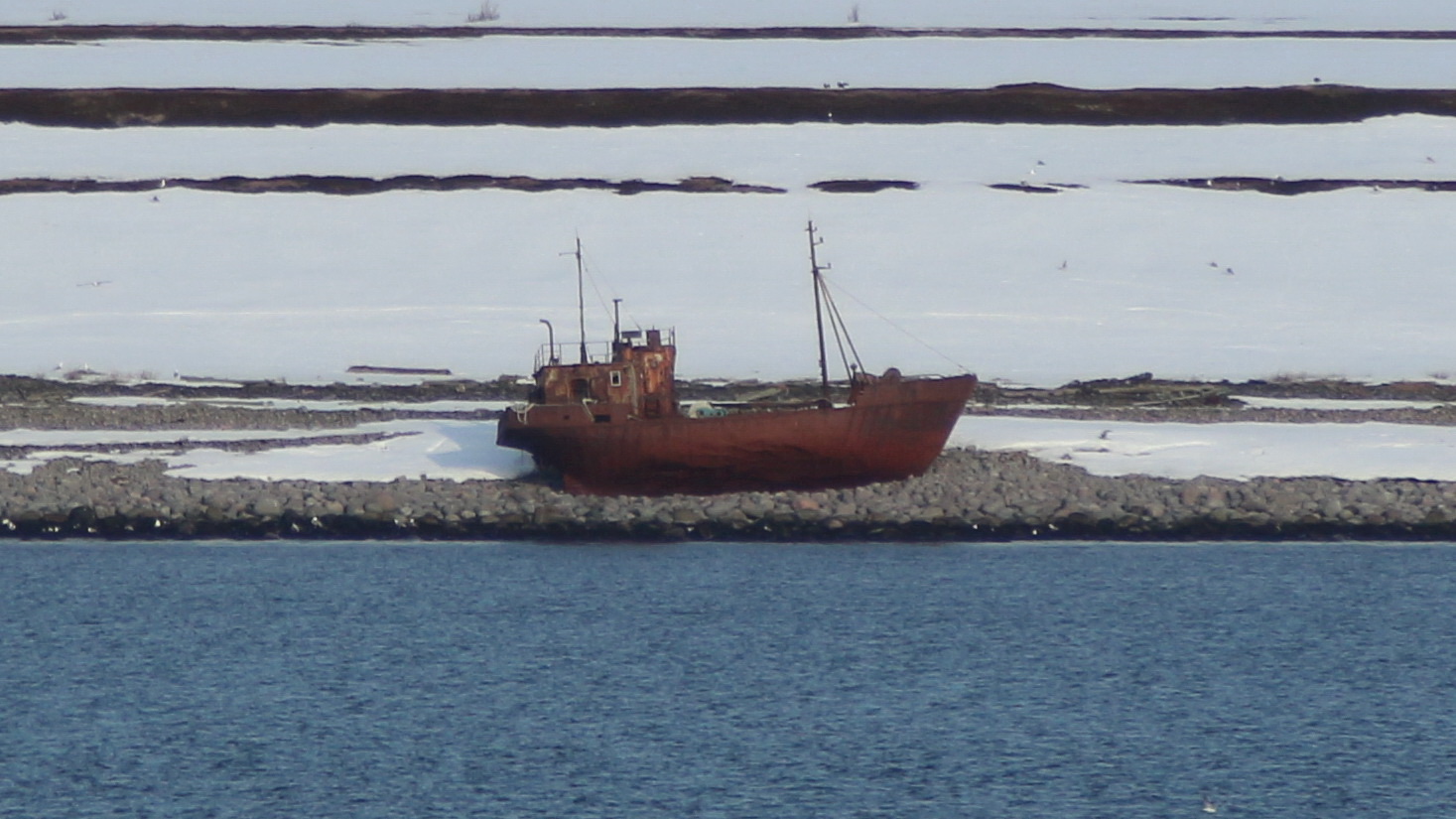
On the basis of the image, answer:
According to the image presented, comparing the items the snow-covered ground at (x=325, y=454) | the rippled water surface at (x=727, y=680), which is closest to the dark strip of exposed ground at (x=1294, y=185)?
the snow-covered ground at (x=325, y=454)

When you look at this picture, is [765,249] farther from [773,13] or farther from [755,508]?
[773,13]

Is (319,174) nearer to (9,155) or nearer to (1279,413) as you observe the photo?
(9,155)

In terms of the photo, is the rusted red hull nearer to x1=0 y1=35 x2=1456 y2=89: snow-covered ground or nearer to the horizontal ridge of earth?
x1=0 y1=35 x2=1456 y2=89: snow-covered ground

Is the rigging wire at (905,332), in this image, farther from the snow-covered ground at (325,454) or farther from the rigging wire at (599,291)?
the snow-covered ground at (325,454)

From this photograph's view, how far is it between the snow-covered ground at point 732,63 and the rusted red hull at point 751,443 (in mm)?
22045

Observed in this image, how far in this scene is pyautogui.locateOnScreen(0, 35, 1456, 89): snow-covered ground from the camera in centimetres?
4647

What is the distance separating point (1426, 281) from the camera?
34.8 metres

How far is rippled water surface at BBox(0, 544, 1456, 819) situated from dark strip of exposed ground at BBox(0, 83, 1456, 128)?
2213 cm

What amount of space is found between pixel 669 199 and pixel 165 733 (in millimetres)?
23598

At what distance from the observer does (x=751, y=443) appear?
2423 cm

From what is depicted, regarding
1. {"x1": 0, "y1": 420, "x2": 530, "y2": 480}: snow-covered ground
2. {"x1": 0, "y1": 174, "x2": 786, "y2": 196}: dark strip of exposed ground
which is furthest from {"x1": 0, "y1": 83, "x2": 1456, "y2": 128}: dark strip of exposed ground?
{"x1": 0, "y1": 420, "x2": 530, "y2": 480}: snow-covered ground

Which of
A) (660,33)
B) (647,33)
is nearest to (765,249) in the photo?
(660,33)

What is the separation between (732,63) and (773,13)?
8.88 m

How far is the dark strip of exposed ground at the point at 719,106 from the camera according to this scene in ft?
144
